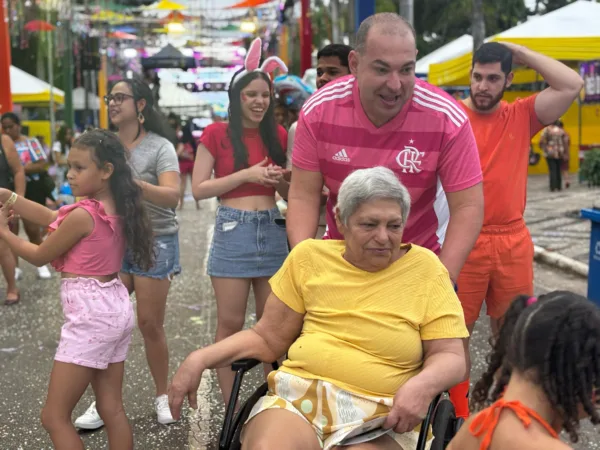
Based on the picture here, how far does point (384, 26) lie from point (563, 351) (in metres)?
1.65

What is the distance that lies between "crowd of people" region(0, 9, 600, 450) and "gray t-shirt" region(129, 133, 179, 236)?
0.4 inches

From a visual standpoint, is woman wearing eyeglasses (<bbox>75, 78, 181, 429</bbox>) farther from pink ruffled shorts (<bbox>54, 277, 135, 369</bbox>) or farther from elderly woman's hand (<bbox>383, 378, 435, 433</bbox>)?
elderly woman's hand (<bbox>383, 378, 435, 433</bbox>)

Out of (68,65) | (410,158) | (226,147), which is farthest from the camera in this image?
(68,65)

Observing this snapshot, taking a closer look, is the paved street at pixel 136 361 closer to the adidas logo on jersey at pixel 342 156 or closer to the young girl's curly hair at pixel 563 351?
the adidas logo on jersey at pixel 342 156

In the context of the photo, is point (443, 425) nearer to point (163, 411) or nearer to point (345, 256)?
point (345, 256)

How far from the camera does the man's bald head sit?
11.0 feet

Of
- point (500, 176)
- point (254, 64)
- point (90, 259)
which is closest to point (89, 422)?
point (90, 259)

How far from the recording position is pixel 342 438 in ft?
9.66

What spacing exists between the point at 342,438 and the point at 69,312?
4.72 feet

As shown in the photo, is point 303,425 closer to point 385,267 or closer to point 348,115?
point 385,267

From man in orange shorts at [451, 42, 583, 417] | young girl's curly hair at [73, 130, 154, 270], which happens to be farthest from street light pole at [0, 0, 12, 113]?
man in orange shorts at [451, 42, 583, 417]

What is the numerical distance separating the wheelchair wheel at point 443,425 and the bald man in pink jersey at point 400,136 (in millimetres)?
765

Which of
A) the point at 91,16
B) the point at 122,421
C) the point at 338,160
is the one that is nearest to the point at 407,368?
the point at 338,160

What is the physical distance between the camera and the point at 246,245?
462 centimetres
